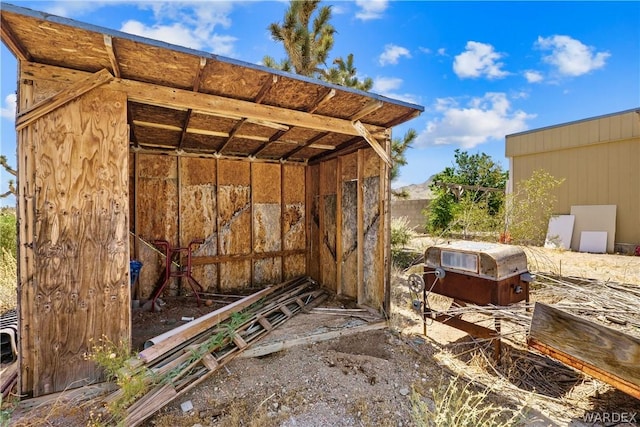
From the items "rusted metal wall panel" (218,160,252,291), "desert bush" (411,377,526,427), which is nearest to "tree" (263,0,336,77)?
"rusted metal wall panel" (218,160,252,291)

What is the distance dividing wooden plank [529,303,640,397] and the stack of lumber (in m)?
2.56

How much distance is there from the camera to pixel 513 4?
17.7ft

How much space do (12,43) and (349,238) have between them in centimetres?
395

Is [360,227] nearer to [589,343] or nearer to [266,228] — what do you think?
[266,228]

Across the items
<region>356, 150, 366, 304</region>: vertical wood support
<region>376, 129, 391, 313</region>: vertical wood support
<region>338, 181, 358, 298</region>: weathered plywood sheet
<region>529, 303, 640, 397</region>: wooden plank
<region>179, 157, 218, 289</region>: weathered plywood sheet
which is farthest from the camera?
<region>179, 157, 218, 289</region>: weathered plywood sheet

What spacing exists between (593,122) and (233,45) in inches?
420

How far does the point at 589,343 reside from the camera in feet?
6.31

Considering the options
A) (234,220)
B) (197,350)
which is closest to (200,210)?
(234,220)

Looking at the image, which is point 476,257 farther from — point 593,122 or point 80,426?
point 593,122

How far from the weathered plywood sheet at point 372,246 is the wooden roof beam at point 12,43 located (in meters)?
3.50

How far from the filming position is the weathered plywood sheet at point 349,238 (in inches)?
176

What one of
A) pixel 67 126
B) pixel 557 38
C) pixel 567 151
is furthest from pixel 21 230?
pixel 567 151

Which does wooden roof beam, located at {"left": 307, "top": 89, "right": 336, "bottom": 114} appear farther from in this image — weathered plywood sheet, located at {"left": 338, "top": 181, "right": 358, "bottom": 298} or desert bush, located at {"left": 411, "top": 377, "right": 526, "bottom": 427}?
desert bush, located at {"left": 411, "top": 377, "right": 526, "bottom": 427}

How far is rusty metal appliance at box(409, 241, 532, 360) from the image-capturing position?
287 cm
